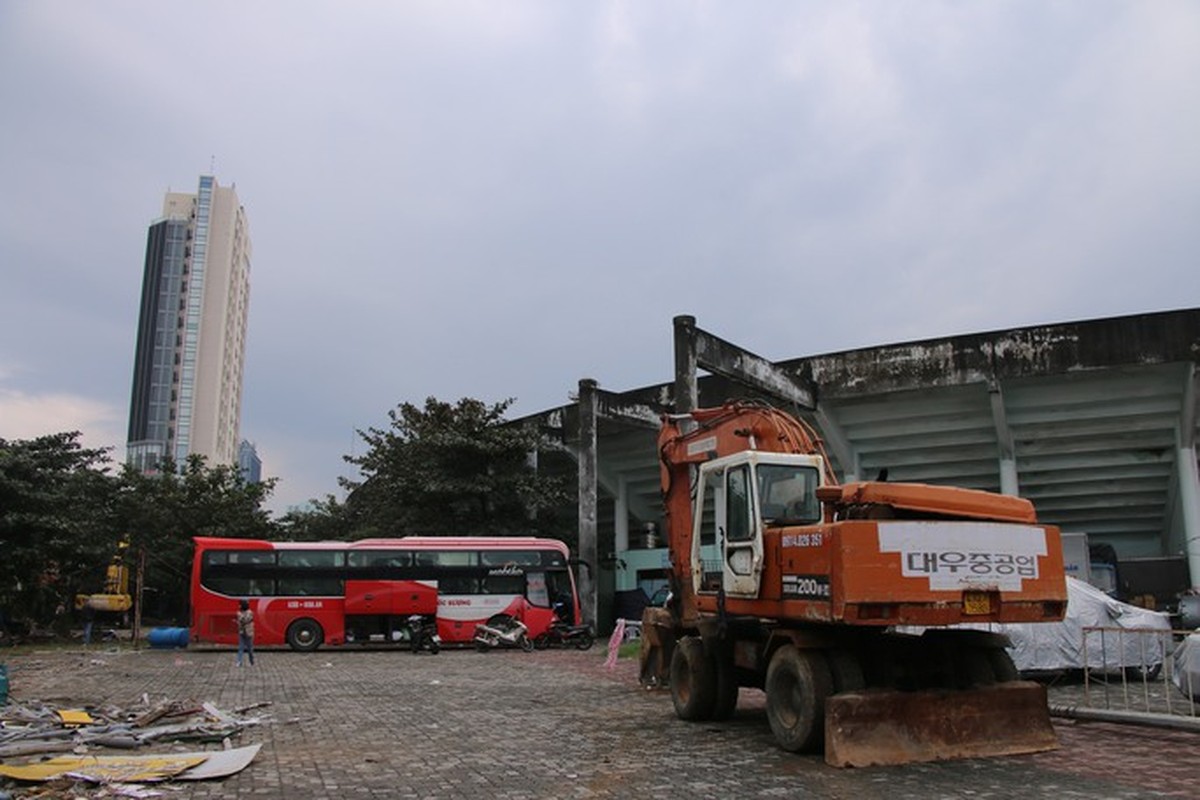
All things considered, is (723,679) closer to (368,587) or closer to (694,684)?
(694,684)

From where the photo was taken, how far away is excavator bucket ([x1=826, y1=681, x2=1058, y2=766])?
7621 millimetres

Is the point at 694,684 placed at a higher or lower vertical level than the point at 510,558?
lower

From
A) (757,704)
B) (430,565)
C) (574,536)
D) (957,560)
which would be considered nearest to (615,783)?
(957,560)

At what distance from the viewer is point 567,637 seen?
958 inches

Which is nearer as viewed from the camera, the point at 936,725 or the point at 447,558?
the point at 936,725

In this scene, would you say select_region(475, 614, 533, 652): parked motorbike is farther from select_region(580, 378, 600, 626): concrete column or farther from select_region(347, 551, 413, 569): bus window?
select_region(580, 378, 600, 626): concrete column

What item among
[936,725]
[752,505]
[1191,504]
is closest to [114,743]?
[752,505]

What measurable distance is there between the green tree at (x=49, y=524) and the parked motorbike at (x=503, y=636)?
10.2 m

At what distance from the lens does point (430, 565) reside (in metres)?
24.3

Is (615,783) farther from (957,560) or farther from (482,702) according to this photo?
(482,702)

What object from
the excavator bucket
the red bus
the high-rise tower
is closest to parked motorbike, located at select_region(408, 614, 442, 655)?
the red bus

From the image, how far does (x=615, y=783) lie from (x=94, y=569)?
23.4 meters

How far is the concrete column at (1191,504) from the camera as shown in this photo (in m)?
21.9

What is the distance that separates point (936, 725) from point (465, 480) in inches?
890
